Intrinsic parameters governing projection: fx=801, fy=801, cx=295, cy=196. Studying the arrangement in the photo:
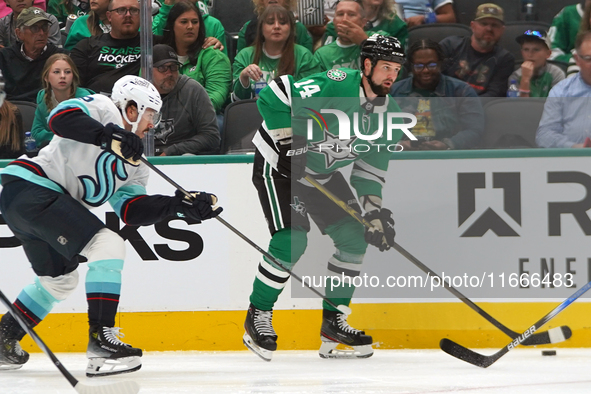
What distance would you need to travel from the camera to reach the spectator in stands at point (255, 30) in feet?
14.8

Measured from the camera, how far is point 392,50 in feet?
11.0

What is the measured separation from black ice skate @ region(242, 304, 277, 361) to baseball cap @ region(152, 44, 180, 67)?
1.39 metres

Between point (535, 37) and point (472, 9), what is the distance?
394 mm

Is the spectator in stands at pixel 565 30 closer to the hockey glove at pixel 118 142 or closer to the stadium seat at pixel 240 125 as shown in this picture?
the stadium seat at pixel 240 125

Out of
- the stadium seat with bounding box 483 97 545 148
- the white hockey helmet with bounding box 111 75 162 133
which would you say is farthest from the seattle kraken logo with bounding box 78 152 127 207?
the stadium seat with bounding box 483 97 545 148

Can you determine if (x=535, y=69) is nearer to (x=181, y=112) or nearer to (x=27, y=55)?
(x=181, y=112)

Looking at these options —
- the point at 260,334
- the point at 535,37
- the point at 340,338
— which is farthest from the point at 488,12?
the point at 260,334

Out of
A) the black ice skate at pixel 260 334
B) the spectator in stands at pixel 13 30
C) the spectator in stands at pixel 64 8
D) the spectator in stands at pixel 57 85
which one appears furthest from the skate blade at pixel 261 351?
the spectator in stands at pixel 64 8

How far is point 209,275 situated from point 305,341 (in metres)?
0.55

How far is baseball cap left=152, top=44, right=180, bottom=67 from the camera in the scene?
4.07 meters

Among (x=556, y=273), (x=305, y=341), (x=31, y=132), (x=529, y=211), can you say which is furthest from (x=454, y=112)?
(x=31, y=132)

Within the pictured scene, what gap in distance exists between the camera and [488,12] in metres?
4.46

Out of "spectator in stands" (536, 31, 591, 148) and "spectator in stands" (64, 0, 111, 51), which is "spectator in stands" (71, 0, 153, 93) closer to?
"spectator in stands" (64, 0, 111, 51)

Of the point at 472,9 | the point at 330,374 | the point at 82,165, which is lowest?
the point at 330,374
